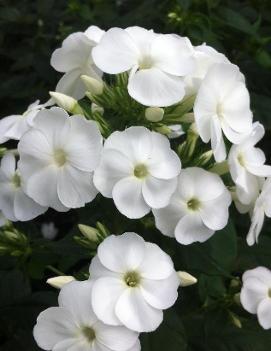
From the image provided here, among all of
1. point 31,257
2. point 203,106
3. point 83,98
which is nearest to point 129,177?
point 203,106

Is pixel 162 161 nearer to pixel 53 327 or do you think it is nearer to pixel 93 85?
pixel 93 85

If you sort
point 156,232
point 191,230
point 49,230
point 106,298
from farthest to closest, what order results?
1. point 49,230
2. point 156,232
3. point 191,230
4. point 106,298

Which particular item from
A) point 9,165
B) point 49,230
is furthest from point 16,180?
point 49,230

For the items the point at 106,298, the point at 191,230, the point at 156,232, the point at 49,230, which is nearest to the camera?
the point at 106,298

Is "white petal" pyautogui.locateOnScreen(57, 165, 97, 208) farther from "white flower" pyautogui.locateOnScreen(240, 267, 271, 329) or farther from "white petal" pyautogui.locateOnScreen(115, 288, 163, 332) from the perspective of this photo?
"white flower" pyautogui.locateOnScreen(240, 267, 271, 329)

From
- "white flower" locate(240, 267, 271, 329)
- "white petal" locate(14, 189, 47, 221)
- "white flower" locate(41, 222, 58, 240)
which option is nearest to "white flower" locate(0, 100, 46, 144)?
"white petal" locate(14, 189, 47, 221)

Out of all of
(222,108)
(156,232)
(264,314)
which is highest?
(222,108)

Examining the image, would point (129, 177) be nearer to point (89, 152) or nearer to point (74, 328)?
point (89, 152)
